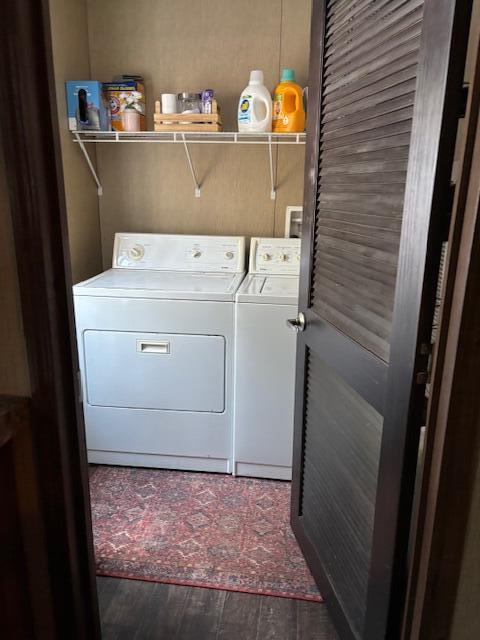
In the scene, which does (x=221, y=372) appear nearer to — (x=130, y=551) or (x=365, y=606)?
(x=130, y=551)

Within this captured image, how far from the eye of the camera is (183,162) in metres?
2.70

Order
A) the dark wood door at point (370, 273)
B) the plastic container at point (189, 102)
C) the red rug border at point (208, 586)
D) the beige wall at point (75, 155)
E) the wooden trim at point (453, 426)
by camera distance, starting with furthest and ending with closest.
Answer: the plastic container at point (189, 102), the beige wall at point (75, 155), the red rug border at point (208, 586), the dark wood door at point (370, 273), the wooden trim at point (453, 426)

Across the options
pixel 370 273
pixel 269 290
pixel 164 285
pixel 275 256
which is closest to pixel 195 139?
pixel 275 256

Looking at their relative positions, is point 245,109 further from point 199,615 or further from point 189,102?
point 199,615

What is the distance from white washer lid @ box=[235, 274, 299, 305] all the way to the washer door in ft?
0.76

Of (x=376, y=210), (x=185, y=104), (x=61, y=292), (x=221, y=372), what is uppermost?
(x=185, y=104)

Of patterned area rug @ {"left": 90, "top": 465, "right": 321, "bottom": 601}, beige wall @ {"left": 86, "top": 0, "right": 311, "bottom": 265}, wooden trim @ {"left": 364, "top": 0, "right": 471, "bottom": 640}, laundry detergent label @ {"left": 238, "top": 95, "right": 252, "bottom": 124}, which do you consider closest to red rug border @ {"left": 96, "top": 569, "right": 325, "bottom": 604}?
patterned area rug @ {"left": 90, "top": 465, "right": 321, "bottom": 601}

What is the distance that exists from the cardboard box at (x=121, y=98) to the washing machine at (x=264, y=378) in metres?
1.08


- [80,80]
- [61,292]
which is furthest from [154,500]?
[80,80]

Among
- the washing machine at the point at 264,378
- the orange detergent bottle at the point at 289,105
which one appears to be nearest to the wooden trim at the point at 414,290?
the washing machine at the point at 264,378

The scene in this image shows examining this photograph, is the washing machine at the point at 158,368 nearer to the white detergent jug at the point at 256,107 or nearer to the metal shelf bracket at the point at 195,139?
the metal shelf bracket at the point at 195,139

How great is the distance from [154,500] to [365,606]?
3.81 ft

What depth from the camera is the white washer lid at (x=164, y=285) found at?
7.08 feet

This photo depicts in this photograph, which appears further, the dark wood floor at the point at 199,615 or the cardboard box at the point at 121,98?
the cardboard box at the point at 121,98
